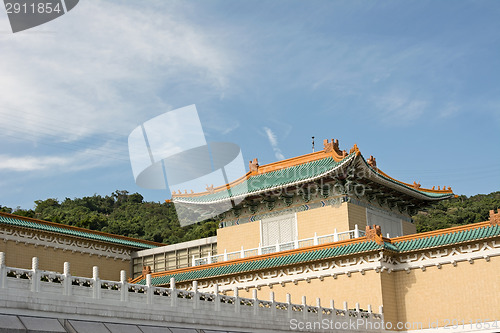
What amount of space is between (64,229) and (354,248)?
1892 centimetres

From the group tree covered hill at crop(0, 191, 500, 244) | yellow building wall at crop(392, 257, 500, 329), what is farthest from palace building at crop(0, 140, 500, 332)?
tree covered hill at crop(0, 191, 500, 244)

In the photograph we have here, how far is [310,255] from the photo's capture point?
92.4ft

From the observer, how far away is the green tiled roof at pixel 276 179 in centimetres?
3144

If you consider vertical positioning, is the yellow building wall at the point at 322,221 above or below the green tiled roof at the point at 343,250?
above

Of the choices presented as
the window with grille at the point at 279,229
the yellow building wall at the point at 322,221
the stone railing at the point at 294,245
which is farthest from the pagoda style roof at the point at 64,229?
the yellow building wall at the point at 322,221

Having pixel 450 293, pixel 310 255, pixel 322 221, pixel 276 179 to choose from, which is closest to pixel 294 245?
pixel 322 221

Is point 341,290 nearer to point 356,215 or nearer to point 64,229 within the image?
point 356,215

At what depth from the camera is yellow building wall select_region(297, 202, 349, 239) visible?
30266mm

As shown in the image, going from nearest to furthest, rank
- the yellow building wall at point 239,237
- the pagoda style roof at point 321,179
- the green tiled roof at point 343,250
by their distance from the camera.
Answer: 1. the green tiled roof at point 343,250
2. the pagoda style roof at point 321,179
3. the yellow building wall at point 239,237

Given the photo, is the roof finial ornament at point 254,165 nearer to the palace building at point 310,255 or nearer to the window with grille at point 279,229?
the palace building at point 310,255

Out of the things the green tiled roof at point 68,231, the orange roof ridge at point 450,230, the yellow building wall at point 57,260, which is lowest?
the orange roof ridge at point 450,230

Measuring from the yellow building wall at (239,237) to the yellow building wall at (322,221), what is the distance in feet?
9.14

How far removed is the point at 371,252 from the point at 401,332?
11.7ft

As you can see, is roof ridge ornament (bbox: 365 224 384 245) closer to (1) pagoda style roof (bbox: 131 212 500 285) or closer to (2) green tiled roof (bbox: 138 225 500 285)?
(1) pagoda style roof (bbox: 131 212 500 285)
